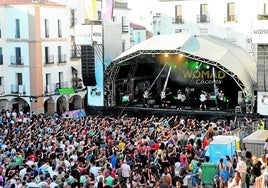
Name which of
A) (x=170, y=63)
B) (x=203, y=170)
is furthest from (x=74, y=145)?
(x=170, y=63)

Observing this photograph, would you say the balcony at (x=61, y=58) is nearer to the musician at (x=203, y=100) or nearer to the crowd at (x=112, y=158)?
the musician at (x=203, y=100)

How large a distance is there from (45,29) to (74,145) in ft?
78.1

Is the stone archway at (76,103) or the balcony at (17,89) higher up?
the balcony at (17,89)

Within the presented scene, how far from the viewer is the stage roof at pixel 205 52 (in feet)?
102

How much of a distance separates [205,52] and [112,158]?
1569 centimetres

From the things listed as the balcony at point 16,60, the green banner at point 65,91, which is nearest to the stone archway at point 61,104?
the green banner at point 65,91

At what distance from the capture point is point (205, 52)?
3180cm

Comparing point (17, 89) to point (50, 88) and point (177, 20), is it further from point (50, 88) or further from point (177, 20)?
point (177, 20)

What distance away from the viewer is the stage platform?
31.5 metres

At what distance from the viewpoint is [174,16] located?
50.7 metres

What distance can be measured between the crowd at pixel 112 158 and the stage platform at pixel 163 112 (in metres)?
7.47

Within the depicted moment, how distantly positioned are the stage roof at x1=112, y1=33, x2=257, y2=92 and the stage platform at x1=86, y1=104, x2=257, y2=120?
2.04 m

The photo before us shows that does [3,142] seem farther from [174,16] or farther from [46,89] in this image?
[174,16]

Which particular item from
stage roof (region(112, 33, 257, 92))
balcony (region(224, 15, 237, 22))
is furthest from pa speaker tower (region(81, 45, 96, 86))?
balcony (region(224, 15, 237, 22))
